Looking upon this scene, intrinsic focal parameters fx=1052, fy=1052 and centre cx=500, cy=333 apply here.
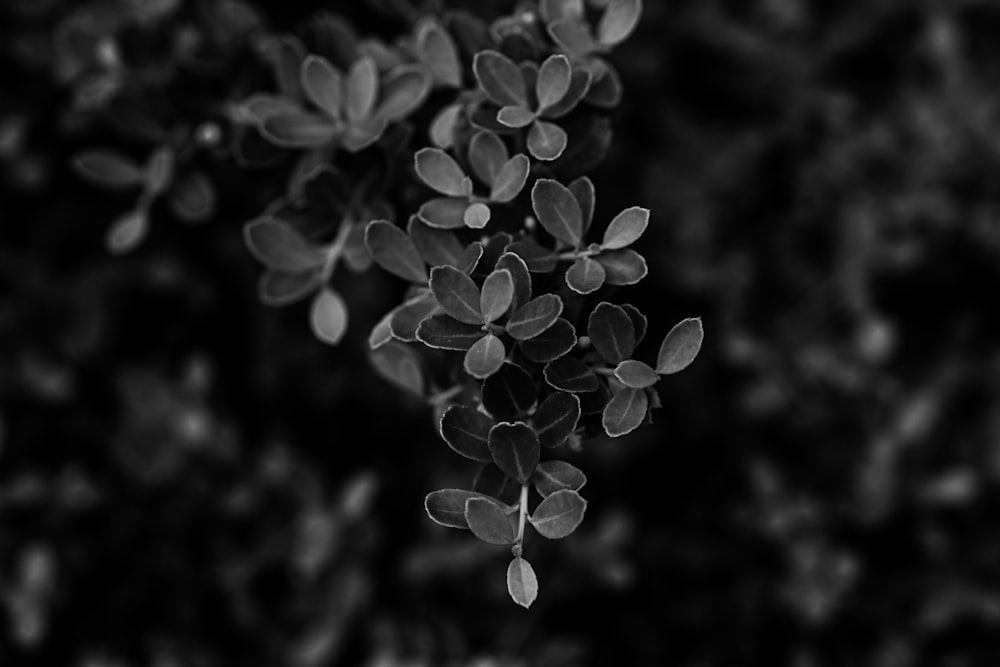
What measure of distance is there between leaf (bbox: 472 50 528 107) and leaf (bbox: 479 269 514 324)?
181mm

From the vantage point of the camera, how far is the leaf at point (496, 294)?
29.0 inches

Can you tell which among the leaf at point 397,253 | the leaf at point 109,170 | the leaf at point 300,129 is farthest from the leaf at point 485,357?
the leaf at point 109,170

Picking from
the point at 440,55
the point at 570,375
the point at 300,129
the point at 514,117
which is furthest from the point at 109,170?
the point at 570,375

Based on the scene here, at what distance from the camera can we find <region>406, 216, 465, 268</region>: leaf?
82 cm

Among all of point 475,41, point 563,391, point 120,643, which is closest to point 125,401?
point 120,643

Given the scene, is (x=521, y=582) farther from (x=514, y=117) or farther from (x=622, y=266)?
(x=514, y=117)

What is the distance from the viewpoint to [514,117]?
0.82 meters

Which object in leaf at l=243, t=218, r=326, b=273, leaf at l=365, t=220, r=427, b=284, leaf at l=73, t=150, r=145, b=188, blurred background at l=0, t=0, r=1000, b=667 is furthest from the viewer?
blurred background at l=0, t=0, r=1000, b=667

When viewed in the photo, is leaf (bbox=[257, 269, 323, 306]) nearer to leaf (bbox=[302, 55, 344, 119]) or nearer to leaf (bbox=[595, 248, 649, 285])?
leaf (bbox=[302, 55, 344, 119])

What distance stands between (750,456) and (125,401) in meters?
1.02

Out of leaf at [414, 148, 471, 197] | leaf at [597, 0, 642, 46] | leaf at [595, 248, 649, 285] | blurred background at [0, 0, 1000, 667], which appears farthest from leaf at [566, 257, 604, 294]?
blurred background at [0, 0, 1000, 667]

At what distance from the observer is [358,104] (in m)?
0.96

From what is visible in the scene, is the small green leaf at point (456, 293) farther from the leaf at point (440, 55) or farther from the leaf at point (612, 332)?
the leaf at point (440, 55)

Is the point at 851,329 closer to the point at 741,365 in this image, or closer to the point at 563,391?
the point at 741,365
